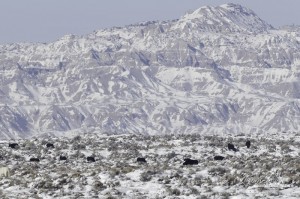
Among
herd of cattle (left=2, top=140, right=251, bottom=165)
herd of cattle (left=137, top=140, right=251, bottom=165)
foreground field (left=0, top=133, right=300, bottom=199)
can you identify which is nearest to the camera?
foreground field (left=0, top=133, right=300, bottom=199)

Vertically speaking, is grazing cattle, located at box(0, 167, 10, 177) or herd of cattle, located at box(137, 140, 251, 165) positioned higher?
grazing cattle, located at box(0, 167, 10, 177)

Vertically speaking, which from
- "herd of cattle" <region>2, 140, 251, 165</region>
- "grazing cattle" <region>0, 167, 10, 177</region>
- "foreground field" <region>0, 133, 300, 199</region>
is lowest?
"herd of cattle" <region>2, 140, 251, 165</region>

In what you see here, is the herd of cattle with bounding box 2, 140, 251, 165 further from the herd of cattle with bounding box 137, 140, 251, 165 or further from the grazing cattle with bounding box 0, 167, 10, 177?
the grazing cattle with bounding box 0, 167, 10, 177

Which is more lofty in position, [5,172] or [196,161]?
[5,172]

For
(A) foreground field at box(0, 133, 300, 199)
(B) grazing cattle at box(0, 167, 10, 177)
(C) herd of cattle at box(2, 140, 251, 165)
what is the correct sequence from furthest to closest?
(C) herd of cattle at box(2, 140, 251, 165) → (B) grazing cattle at box(0, 167, 10, 177) → (A) foreground field at box(0, 133, 300, 199)

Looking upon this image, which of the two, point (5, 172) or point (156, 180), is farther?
point (5, 172)

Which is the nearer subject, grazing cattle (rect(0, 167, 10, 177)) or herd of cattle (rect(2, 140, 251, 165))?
grazing cattle (rect(0, 167, 10, 177))

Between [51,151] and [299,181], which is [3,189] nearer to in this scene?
[299,181]

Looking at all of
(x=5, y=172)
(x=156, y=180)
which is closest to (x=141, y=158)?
(x=5, y=172)

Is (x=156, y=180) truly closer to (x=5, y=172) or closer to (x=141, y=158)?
(x=5, y=172)

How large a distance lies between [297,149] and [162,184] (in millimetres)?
32242

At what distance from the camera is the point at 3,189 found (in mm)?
53438

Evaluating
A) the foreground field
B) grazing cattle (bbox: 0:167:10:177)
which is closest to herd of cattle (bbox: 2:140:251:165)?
the foreground field

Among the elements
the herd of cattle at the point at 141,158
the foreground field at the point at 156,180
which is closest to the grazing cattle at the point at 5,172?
the foreground field at the point at 156,180
